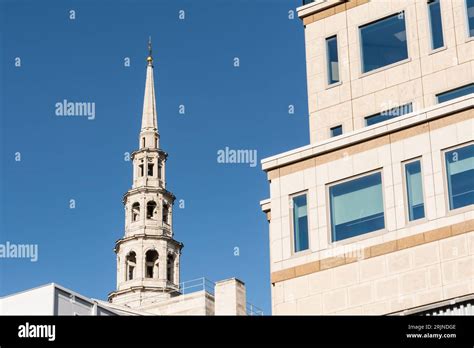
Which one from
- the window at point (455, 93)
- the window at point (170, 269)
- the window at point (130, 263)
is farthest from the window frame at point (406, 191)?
the window at point (170, 269)

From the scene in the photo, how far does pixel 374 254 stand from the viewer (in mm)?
37969

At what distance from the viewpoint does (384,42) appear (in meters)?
44.4

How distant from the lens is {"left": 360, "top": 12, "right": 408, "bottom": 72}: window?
144 feet

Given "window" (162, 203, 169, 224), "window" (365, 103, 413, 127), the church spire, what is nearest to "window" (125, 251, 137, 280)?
Result: "window" (162, 203, 169, 224)

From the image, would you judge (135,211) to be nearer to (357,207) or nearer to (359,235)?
(357,207)

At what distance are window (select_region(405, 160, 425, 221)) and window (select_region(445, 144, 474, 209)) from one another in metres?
1.02

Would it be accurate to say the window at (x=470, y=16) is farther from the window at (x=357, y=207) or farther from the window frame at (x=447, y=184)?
the window at (x=357, y=207)

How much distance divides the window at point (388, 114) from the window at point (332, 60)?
2325 mm

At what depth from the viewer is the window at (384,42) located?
4391cm

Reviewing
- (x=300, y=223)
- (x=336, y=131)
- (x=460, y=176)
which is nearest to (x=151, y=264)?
(x=336, y=131)

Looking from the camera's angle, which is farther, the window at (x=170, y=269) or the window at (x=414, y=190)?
the window at (x=170, y=269)

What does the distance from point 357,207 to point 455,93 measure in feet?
21.1
